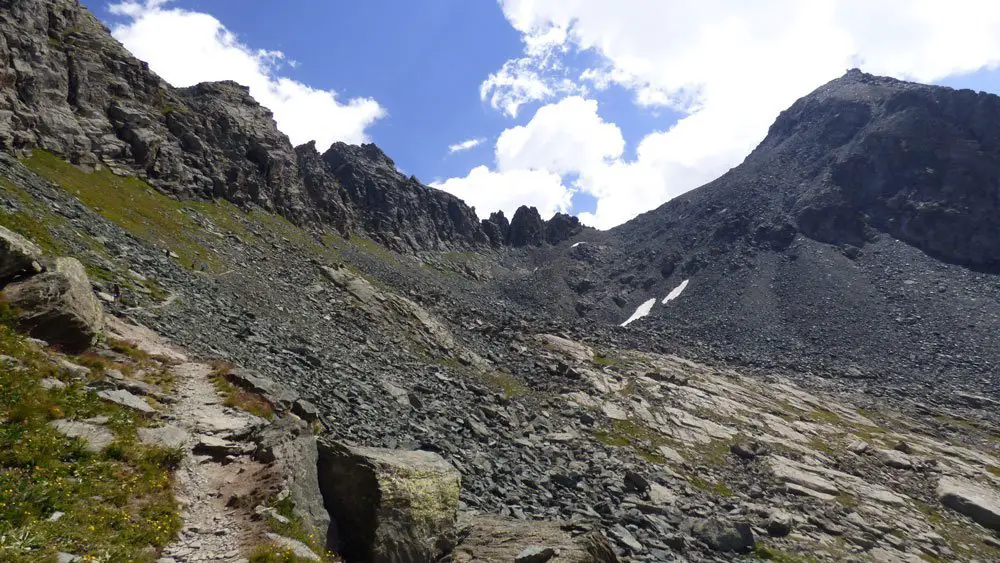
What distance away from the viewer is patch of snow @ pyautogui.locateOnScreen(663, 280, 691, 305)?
124062 mm

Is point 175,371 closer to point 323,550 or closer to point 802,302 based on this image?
point 323,550

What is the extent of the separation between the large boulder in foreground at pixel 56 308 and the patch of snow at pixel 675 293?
120274 mm

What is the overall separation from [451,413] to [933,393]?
7334 centimetres

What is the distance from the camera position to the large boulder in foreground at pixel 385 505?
44.5 ft

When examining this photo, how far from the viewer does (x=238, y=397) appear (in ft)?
61.1

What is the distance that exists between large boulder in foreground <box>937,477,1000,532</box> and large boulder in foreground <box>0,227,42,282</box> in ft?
191

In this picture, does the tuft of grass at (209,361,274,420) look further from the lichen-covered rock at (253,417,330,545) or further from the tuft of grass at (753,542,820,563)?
the tuft of grass at (753,542,820,563)

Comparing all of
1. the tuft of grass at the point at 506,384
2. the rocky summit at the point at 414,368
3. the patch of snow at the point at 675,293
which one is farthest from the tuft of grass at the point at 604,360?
the patch of snow at the point at 675,293

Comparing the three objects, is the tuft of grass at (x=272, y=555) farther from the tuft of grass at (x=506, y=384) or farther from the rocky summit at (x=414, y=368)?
the tuft of grass at (x=506, y=384)

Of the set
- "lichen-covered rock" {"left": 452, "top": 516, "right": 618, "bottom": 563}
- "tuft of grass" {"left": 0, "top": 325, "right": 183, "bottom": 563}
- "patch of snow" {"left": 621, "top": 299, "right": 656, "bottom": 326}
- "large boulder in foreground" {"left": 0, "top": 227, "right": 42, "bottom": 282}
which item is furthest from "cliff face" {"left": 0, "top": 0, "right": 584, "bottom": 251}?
"patch of snow" {"left": 621, "top": 299, "right": 656, "bottom": 326}

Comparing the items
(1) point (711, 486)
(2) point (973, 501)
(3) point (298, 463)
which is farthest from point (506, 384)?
(2) point (973, 501)

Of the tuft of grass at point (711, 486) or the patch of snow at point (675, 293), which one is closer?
the tuft of grass at point (711, 486)

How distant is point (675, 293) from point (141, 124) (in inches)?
4686

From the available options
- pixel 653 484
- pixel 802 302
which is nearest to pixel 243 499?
pixel 653 484
